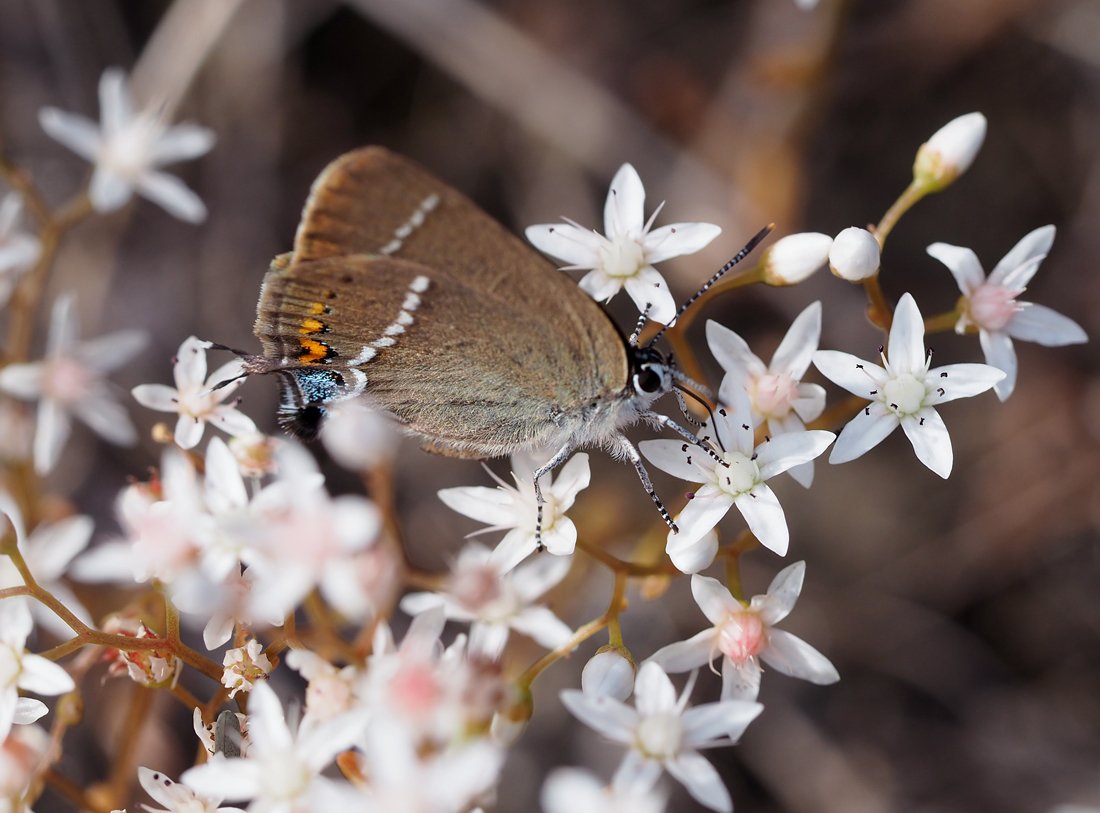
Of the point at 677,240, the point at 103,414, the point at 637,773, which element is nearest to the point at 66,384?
the point at 103,414

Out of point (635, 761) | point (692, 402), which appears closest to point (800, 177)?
point (692, 402)

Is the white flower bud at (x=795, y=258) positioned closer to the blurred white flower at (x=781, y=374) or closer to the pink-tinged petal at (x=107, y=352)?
the blurred white flower at (x=781, y=374)

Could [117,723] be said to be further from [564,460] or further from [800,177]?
[800,177]

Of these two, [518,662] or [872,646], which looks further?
[872,646]

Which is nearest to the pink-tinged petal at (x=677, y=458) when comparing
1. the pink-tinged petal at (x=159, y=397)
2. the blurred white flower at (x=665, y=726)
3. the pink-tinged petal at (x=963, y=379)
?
the blurred white flower at (x=665, y=726)

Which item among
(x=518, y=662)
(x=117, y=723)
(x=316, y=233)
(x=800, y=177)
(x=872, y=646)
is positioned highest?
(x=800, y=177)

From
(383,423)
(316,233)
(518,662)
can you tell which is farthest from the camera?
(518,662)

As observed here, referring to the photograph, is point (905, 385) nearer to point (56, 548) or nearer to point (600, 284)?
point (600, 284)
